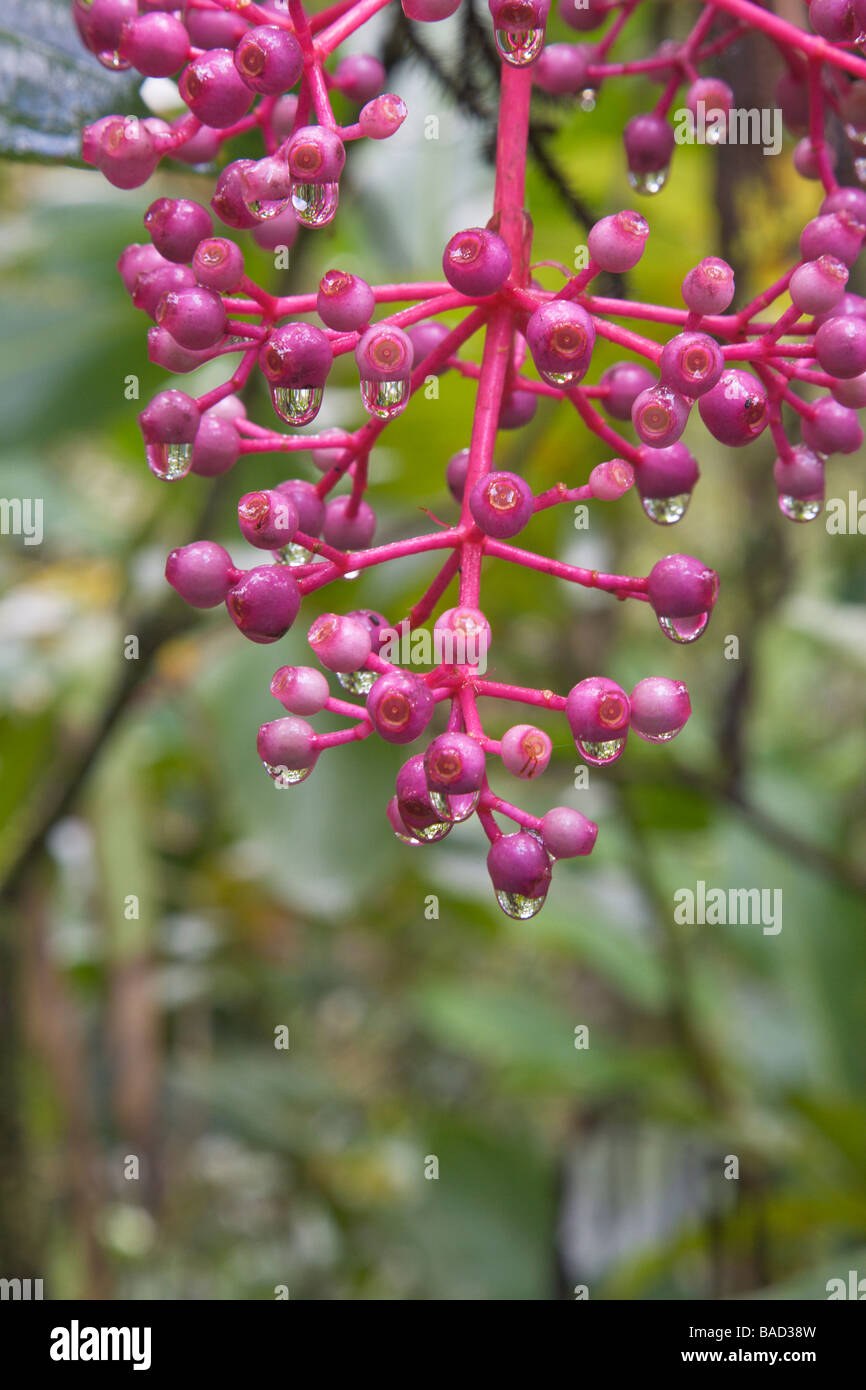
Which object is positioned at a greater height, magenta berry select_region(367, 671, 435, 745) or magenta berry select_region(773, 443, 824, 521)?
magenta berry select_region(773, 443, 824, 521)

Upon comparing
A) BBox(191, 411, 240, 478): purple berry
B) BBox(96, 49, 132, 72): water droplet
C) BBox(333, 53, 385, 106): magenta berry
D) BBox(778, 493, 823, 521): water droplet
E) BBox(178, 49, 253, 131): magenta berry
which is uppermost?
BBox(333, 53, 385, 106): magenta berry

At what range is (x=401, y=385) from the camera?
1.49 ft

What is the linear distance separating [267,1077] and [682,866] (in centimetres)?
125

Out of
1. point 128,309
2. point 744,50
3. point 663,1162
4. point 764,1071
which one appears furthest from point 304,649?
point 663,1162

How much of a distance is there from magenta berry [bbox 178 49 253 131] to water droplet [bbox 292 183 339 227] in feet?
0.16

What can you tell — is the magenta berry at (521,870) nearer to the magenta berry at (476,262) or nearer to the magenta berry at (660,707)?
the magenta berry at (660,707)

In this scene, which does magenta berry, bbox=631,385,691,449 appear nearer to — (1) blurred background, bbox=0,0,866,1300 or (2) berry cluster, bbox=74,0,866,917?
(2) berry cluster, bbox=74,0,866,917

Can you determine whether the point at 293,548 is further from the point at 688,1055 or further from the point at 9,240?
the point at 688,1055

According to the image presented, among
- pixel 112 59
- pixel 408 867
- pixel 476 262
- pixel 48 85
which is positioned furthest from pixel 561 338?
pixel 408 867

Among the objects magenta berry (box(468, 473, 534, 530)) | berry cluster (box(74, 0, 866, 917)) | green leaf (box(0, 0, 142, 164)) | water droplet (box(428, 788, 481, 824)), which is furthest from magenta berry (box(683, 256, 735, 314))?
green leaf (box(0, 0, 142, 164))

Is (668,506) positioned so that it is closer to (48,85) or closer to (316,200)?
(316,200)

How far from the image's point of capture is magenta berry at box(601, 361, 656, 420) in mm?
573

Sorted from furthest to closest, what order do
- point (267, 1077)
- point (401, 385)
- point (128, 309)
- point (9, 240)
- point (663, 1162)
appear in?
point (267, 1077)
point (663, 1162)
point (9, 240)
point (128, 309)
point (401, 385)

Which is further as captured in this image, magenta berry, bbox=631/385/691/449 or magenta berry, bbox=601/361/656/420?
magenta berry, bbox=601/361/656/420
